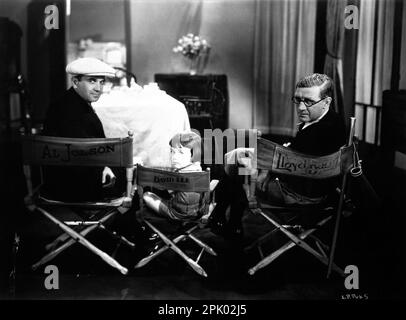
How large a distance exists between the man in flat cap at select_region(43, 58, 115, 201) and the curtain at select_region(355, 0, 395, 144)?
6.91ft

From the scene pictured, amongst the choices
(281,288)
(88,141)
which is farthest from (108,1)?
(281,288)

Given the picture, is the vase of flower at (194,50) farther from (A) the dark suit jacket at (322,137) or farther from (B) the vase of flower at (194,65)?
(A) the dark suit jacket at (322,137)

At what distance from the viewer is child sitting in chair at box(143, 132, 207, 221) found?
10.0ft

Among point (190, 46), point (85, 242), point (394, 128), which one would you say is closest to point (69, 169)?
point (85, 242)

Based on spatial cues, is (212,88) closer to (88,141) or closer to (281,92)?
(281,92)

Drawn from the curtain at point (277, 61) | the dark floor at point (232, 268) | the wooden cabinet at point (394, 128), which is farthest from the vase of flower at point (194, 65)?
the dark floor at point (232, 268)

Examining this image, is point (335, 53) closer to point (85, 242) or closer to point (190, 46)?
point (190, 46)

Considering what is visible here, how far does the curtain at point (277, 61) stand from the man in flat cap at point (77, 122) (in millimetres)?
3745

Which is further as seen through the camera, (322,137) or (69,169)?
(69,169)

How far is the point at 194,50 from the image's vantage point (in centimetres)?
685

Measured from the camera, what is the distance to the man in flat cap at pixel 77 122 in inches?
122

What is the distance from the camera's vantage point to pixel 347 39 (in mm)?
4836

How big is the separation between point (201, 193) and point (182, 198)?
0.38 feet

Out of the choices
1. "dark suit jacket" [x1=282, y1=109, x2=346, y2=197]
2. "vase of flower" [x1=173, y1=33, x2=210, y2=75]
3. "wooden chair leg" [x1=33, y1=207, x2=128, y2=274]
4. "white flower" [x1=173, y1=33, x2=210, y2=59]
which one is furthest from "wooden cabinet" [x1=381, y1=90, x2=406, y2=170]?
"white flower" [x1=173, y1=33, x2=210, y2=59]
